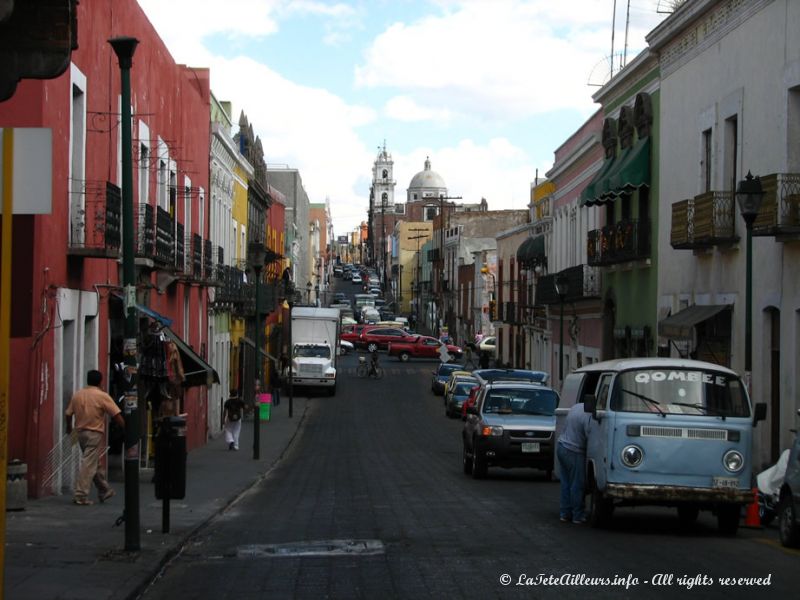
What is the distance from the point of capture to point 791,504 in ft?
45.8

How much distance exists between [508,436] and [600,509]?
8275 mm

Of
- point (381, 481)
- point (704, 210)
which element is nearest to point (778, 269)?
point (704, 210)

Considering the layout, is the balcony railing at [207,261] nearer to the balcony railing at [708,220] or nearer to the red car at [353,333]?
the balcony railing at [708,220]

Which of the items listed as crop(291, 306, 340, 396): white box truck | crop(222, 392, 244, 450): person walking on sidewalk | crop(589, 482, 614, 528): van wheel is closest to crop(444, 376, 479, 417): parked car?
crop(291, 306, 340, 396): white box truck

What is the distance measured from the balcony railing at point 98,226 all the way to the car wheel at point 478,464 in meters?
7.86

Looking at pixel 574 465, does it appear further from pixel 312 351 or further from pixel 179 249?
pixel 312 351

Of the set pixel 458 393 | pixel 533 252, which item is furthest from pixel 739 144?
pixel 533 252

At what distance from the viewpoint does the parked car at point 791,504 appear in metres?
13.8

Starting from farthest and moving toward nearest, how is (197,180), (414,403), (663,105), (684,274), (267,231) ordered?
(267,231) < (414,403) < (197,180) < (663,105) < (684,274)

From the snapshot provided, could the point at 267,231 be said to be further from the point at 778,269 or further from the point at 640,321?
the point at 778,269

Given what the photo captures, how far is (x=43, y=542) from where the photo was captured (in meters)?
13.3

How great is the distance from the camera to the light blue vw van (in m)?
14.6

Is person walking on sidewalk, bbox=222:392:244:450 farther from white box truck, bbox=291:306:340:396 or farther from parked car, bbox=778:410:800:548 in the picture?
white box truck, bbox=291:306:340:396

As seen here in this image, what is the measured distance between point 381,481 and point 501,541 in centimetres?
1023
